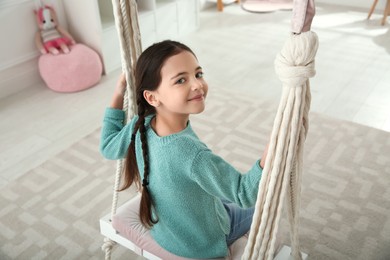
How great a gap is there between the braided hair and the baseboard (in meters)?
2.14

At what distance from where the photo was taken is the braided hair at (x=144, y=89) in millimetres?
1163

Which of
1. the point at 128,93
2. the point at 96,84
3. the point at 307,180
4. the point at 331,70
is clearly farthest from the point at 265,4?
the point at 128,93

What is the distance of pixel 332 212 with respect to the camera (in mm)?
2037

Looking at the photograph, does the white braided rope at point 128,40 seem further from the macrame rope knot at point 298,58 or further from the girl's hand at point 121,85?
the macrame rope knot at point 298,58

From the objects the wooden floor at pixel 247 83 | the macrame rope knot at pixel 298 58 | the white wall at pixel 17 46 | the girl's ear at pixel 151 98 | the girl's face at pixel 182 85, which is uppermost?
the macrame rope knot at pixel 298 58

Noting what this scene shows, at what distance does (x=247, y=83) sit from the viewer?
10.7 feet

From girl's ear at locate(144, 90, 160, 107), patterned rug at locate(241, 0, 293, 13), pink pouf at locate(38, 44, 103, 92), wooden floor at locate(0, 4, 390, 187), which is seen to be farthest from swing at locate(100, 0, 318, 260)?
patterned rug at locate(241, 0, 293, 13)

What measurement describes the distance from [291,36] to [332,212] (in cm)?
141

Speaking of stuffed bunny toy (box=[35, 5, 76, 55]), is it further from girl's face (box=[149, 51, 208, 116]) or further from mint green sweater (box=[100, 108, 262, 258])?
girl's face (box=[149, 51, 208, 116])

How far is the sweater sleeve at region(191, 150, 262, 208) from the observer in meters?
1.02

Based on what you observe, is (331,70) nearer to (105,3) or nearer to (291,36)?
(105,3)

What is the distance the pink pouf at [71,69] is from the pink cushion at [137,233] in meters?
1.81

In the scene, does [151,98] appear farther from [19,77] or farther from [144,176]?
[19,77]

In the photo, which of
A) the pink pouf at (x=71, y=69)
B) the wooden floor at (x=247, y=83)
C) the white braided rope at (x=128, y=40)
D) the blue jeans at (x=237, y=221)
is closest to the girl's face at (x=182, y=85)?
the white braided rope at (x=128, y=40)
